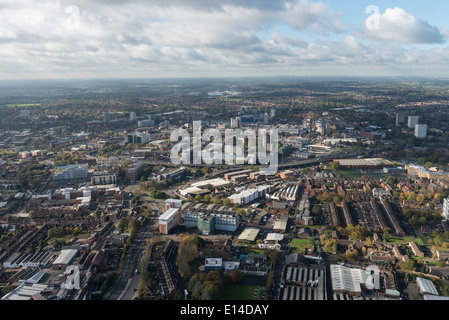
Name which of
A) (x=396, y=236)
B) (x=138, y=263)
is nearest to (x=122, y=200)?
(x=138, y=263)

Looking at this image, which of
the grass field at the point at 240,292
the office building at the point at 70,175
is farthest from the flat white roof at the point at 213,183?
the grass field at the point at 240,292

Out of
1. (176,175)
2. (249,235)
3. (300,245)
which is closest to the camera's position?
(300,245)

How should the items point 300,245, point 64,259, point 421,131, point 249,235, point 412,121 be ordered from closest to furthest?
point 64,259 → point 300,245 → point 249,235 → point 421,131 → point 412,121

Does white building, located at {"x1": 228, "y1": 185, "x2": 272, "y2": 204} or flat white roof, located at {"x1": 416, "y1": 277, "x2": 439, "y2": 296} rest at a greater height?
white building, located at {"x1": 228, "y1": 185, "x2": 272, "y2": 204}

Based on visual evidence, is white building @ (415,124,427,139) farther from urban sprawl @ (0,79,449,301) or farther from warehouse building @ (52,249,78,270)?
warehouse building @ (52,249,78,270)

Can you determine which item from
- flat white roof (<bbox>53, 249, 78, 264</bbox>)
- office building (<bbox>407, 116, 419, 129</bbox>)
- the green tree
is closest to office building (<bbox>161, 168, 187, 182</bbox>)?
the green tree

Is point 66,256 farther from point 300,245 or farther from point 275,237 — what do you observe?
point 300,245

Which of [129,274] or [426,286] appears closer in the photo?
[426,286]

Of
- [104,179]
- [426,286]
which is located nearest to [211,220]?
[426,286]
